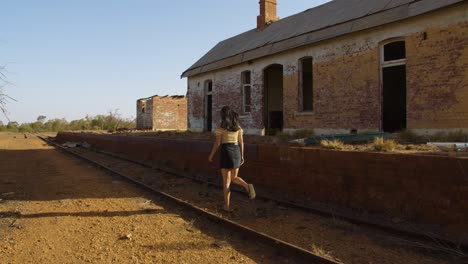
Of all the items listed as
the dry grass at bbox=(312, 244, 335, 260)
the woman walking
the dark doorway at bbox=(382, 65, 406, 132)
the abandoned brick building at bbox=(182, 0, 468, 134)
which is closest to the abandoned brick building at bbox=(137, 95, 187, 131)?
the abandoned brick building at bbox=(182, 0, 468, 134)

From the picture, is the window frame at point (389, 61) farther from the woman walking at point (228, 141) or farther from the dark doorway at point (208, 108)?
the dark doorway at point (208, 108)

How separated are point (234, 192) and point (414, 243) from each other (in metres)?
4.90

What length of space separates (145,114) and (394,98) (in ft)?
88.0

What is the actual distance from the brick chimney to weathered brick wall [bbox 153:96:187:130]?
1497cm

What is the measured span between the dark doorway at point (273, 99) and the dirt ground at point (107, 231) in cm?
913

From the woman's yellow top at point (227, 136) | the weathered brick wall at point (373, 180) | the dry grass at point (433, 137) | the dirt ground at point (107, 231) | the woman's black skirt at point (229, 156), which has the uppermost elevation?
the woman's yellow top at point (227, 136)

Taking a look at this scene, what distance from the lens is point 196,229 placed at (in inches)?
253

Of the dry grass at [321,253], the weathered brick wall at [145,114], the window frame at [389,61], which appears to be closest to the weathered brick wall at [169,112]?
the weathered brick wall at [145,114]

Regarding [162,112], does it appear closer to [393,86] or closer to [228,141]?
[393,86]

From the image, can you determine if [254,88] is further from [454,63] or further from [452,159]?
[452,159]

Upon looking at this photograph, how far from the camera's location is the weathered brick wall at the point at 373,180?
5.57 meters

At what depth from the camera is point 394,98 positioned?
14039 millimetres

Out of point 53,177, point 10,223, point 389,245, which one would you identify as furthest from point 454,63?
point 53,177

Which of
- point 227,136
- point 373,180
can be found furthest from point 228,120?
point 373,180
